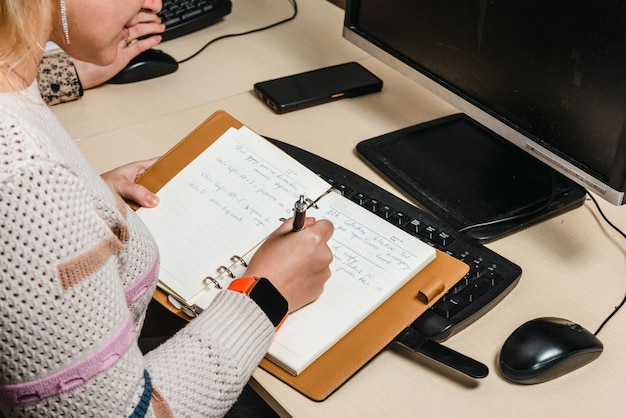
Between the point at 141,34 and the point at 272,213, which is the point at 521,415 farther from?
the point at 141,34

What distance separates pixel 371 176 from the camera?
1.08 metres

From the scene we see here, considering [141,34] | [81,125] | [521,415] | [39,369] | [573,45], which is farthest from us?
[141,34]

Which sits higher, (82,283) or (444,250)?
(82,283)

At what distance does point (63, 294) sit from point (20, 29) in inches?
9.4

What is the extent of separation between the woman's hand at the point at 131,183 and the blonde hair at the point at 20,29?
281 millimetres

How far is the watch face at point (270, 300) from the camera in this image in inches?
32.1

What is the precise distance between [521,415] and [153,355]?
0.39 meters

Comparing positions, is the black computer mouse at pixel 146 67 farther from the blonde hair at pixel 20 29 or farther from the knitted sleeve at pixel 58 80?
the blonde hair at pixel 20 29

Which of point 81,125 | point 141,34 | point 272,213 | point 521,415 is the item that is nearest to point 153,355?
point 272,213

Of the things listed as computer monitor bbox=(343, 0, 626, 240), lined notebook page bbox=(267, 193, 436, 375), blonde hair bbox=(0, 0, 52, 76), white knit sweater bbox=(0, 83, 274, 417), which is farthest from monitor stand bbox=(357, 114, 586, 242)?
blonde hair bbox=(0, 0, 52, 76)

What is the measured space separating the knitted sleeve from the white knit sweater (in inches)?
19.1

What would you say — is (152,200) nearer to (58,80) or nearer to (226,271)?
(226,271)

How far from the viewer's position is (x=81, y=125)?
1.17m

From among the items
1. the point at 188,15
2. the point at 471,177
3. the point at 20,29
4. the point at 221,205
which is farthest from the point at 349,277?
the point at 188,15
